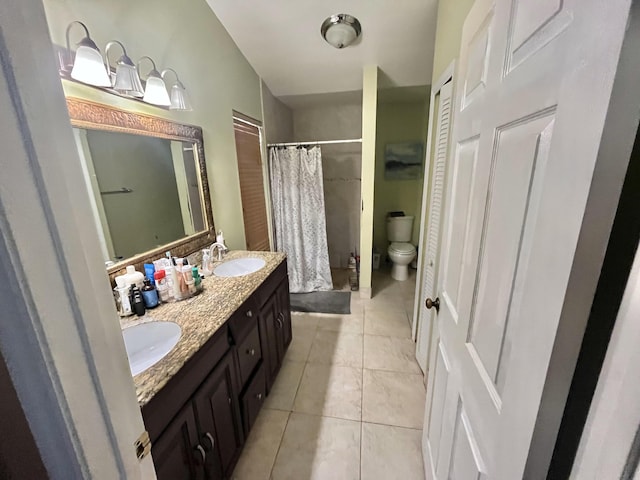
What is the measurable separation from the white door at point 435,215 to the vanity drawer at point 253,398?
1.11 meters

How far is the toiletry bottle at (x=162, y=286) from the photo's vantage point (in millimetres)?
1257

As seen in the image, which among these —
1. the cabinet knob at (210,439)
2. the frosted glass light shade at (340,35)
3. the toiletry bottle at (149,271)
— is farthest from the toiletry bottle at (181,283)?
the frosted glass light shade at (340,35)

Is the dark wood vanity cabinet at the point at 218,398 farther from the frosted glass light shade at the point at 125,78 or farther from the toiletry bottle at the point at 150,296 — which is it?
the frosted glass light shade at the point at 125,78

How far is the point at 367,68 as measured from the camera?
236 cm

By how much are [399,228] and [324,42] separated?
2.29 metres

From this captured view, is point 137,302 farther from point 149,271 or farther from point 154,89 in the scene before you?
point 154,89

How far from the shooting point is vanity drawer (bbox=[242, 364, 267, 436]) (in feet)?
4.42

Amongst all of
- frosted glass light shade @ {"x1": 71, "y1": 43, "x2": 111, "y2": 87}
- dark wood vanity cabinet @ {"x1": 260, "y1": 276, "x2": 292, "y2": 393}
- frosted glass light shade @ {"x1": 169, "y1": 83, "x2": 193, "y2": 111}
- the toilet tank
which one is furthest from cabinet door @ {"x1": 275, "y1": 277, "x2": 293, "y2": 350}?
the toilet tank

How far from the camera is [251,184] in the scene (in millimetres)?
2594

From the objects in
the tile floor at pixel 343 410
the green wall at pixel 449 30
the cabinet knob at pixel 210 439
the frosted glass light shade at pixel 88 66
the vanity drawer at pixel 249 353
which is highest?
the green wall at pixel 449 30

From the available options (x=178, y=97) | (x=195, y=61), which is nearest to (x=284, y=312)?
(x=178, y=97)

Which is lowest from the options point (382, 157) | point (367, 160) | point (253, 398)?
point (253, 398)

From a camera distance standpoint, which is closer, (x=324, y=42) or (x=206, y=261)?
(x=206, y=261)

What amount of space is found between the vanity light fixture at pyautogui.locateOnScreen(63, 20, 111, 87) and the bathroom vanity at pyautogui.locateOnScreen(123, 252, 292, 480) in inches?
39.3
